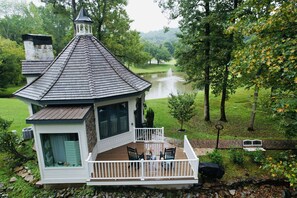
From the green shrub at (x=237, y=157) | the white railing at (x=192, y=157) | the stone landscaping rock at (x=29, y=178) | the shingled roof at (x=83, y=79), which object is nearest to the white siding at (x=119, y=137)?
the shingled roof at (x=83, y=79)

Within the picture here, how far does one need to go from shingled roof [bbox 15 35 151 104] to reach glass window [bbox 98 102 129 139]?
2.92ft

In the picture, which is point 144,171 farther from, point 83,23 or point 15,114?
point 15,114

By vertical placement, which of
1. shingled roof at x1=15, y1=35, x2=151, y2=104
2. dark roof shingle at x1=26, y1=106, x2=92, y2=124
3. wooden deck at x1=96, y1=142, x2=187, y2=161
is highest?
shingled roof at x1=15, y1=35, x2=151, y2=104

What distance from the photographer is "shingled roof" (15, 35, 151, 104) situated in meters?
8.05

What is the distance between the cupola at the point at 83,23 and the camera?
966 centimetres

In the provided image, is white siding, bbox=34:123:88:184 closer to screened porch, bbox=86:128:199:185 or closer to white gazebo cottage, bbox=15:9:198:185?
white gazebo cottage, bbox=15:9:198:185

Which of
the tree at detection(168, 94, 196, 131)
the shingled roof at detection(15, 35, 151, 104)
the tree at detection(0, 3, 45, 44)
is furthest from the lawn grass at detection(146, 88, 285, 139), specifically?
the tree at detection(0, 3, 45, 44)

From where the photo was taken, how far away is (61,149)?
7379mm

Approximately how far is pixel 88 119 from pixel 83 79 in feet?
6.74

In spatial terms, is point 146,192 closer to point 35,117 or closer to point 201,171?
point 201,171

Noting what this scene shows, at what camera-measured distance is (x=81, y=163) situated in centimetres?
739

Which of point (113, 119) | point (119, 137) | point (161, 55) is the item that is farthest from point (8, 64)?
point (161, 55)

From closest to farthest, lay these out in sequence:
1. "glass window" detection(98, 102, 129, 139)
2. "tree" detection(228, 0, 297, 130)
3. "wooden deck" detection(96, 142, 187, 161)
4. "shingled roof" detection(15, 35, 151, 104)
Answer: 1. "tree" detection(228, 0, 297, 130)
2. "shingled roof" detection(15, 35, 151, 104)
3. "wooden deck" detection(96, 142, 187, 161)
4. "glass window" detection(98, 102, 129, 139)

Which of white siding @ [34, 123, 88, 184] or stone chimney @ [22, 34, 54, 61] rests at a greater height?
stone chimney @ [22, 34, 54, 61]
